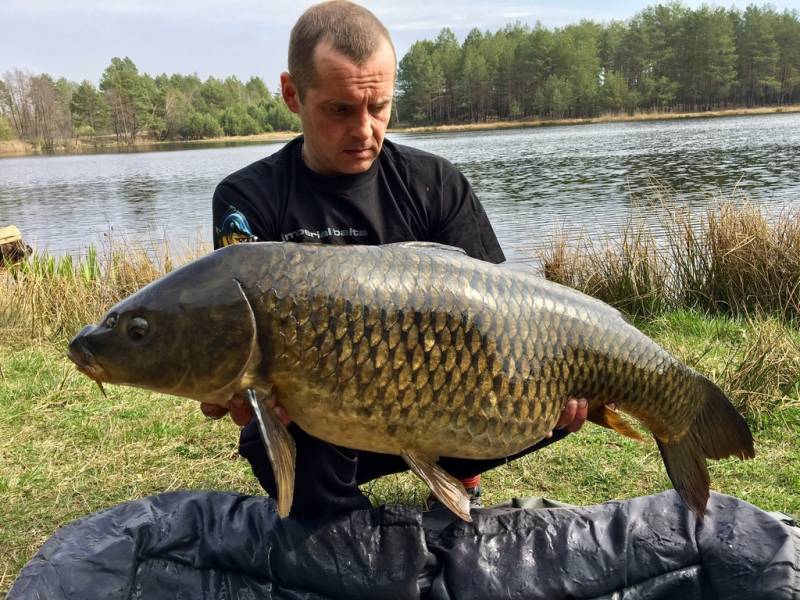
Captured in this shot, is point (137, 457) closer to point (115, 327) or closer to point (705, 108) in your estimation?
point (115, 327)

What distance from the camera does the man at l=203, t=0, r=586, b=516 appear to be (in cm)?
160

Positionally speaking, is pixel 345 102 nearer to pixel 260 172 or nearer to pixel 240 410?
pixel 260 172

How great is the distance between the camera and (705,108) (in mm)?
46000

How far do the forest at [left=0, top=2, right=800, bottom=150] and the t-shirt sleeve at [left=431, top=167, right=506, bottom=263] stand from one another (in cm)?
4751

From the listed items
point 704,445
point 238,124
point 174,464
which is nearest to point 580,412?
point 704,445

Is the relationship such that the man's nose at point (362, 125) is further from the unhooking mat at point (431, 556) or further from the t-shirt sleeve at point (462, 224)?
the unhooking mat at point (431, 556)

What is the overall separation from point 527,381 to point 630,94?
163 feet

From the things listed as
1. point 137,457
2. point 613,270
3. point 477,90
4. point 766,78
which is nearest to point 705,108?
point 766,78

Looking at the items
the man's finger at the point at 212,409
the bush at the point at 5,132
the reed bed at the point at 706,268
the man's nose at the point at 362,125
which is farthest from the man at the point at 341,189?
the bush at the point at 5,132

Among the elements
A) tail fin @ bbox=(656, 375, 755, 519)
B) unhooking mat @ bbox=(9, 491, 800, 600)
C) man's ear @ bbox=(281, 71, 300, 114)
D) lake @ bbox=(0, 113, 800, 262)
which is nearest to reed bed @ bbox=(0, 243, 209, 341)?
lake @ bbox=(0, 113, 800, 262)

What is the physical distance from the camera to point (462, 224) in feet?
6.11

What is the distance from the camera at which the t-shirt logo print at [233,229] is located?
5.42 feet

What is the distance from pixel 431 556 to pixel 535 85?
178 feet

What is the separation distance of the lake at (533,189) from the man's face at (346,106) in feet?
12.5
